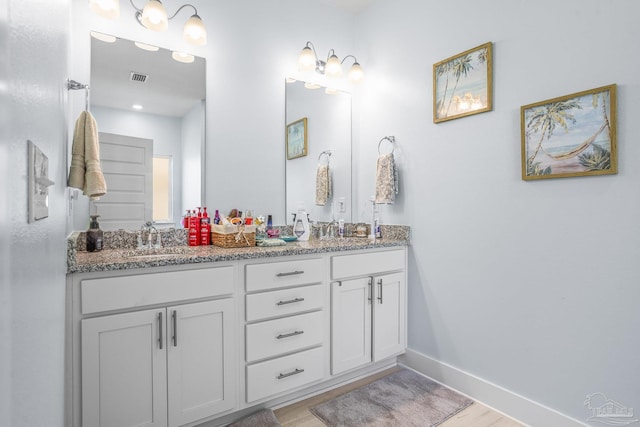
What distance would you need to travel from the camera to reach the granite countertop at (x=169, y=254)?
4.59 feet

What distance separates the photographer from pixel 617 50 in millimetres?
1534

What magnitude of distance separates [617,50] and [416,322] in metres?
1.82

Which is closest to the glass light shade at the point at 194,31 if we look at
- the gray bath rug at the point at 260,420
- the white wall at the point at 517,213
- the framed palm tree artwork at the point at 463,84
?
the white wall at the point at 517,213

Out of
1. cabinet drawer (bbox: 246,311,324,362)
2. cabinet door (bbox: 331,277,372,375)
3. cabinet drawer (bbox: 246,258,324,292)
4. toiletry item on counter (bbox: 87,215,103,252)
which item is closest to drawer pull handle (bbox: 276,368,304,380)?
cabinet drawer (bbox: 246,311,324,362)

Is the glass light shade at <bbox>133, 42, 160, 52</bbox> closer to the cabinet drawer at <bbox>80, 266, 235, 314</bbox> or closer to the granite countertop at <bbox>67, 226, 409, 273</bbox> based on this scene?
the granite countertop at <bbox>67, 226, 409, 273</bbox>

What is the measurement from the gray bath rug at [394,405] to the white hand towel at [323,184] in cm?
134

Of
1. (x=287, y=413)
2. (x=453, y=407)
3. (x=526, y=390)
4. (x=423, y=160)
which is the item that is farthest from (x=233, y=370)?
(x=423, y=160)

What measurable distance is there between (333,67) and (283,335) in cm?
192

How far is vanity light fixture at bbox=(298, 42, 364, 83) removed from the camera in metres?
2.52

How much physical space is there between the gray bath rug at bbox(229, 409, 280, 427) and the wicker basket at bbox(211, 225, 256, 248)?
89 cm

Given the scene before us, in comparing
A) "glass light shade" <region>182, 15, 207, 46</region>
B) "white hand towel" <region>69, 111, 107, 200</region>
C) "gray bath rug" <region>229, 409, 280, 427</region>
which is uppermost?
"glass light shade" <region>182, 15, 207, 46</region>

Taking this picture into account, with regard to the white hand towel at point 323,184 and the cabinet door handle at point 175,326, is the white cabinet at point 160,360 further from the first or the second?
the white hand towel at point 323,184

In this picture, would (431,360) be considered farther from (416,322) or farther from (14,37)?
(14,37)

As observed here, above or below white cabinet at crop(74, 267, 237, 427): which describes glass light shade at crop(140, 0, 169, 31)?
above
